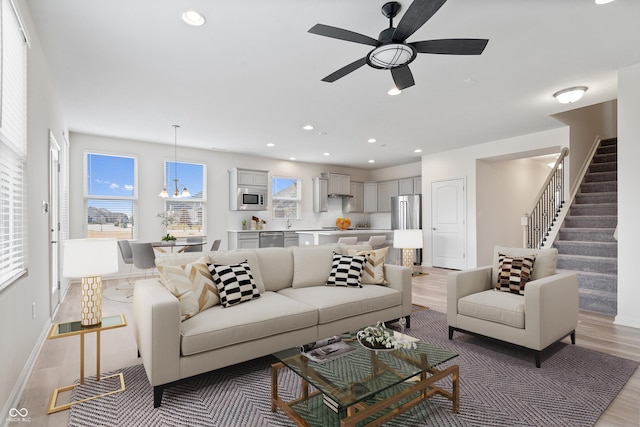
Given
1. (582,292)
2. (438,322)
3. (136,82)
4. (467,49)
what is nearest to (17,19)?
(136,82)

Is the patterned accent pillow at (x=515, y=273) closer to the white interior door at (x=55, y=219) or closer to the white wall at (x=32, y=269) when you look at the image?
the white wall at (x=32, y=269)

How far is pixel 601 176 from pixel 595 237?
162 cm

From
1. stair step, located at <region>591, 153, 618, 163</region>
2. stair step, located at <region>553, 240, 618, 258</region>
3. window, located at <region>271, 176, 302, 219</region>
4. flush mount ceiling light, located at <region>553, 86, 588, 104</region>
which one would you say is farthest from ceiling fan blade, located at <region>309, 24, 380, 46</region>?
window, located at <region>271, 176, 302, 219</region>

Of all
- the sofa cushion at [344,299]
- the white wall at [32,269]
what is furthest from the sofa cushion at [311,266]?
the white wall at [32,269]

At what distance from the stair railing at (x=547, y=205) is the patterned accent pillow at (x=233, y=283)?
4780 mm

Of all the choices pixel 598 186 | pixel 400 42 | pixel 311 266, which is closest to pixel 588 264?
pixel 598 186

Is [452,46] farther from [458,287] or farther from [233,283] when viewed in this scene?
[233,283]

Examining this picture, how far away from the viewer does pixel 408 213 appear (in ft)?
26.9

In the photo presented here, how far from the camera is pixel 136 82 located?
3.70 meters

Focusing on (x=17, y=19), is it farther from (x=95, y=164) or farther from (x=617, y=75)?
(x=617, y=75)

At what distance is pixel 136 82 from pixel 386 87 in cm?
285

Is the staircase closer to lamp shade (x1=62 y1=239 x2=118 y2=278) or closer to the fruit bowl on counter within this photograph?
the fruit bowl on counter

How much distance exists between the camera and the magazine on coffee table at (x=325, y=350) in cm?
194

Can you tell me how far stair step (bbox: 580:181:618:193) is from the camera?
5.46 meters
